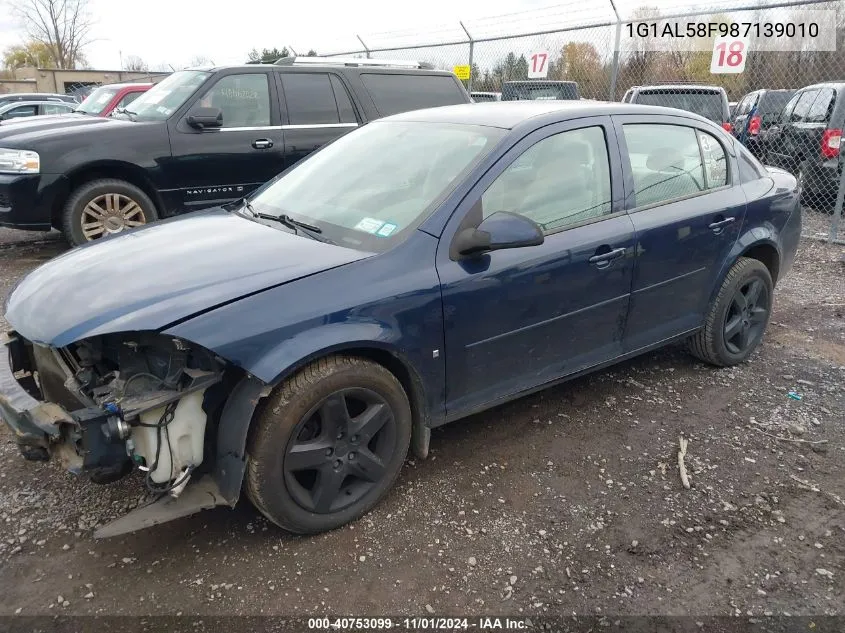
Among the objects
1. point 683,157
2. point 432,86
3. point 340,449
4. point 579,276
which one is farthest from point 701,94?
point 340,449

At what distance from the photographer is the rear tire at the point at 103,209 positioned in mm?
6047

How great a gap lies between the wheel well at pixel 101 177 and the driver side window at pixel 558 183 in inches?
177

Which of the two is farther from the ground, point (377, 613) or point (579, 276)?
point (579, 276)

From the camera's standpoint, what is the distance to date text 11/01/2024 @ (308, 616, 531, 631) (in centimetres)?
225

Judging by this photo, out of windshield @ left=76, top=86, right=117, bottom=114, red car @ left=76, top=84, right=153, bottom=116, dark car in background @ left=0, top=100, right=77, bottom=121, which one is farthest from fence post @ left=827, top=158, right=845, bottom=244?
dark car in background @ left=0, top=100, right=77, bottom=121

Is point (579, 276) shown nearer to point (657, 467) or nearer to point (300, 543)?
point (657, 467)

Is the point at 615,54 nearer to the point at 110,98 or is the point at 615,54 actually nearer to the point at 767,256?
the point at 767,256

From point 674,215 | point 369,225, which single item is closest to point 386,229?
point 369,225

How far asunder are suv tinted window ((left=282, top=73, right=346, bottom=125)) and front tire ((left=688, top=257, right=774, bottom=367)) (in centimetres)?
456

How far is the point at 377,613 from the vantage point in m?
2.30

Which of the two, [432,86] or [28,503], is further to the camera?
[432,86]

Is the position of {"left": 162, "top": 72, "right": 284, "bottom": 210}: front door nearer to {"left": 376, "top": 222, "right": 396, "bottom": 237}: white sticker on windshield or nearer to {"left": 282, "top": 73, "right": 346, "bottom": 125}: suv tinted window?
{"left": 282, "top": 73, "right": 346, "bottom": 125}: suv tinted window

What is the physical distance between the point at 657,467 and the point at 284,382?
75.4 inches

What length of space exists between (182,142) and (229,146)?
0.44 metres
